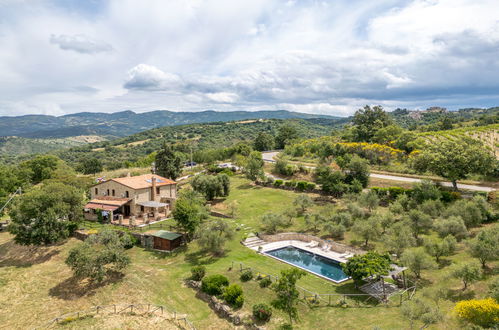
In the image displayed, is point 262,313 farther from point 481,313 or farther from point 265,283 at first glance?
point 481,313

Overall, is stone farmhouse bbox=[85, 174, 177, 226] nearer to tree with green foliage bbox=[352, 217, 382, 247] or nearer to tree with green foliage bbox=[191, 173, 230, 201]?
tree with green foliage bbox=[191, 173, 230, 201]

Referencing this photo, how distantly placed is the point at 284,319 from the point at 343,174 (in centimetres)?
2877

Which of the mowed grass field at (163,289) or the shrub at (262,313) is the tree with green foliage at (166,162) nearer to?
the mowed grass field at (163,289)

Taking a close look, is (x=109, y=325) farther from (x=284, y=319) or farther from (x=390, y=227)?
(x=390, y=227)

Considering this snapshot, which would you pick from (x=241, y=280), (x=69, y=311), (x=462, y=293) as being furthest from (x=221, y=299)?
(x=462, y=293)

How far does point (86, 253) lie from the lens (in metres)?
26.2

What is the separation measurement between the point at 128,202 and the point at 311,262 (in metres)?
27.0

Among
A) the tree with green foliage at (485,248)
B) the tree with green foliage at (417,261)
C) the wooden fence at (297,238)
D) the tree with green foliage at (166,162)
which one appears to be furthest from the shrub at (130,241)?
the tree with green foliage at (485,248)

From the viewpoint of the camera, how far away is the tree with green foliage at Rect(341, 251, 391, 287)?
2134 centimetres

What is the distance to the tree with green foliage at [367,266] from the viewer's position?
840 inches

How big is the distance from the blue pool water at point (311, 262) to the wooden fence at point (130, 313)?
39.3 feet

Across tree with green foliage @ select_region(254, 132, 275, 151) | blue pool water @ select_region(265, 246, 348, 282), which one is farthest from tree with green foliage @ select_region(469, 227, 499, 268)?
tree with green foliage @ select_region(254, 132, 275, 151)

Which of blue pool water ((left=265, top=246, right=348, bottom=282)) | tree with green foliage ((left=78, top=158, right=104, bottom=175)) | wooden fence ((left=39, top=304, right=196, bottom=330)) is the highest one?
tree with green foliage ((left=78, top=158, right=104, bottom=175))

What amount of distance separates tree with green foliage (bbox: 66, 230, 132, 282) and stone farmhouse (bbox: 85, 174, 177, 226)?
8.49m
